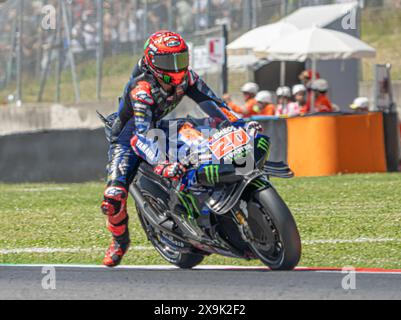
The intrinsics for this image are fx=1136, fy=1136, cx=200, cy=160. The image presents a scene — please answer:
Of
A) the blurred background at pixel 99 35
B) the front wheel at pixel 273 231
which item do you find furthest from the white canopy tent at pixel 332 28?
the front wheel at pixel 273 231

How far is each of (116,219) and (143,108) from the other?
3.29 feet

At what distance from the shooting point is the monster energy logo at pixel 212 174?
297 inches

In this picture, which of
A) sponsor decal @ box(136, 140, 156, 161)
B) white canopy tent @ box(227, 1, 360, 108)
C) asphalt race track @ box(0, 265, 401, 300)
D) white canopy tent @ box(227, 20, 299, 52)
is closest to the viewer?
asphalt race track @ box(0, 265, 401, 300)

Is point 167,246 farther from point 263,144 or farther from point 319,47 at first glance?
point 319,47

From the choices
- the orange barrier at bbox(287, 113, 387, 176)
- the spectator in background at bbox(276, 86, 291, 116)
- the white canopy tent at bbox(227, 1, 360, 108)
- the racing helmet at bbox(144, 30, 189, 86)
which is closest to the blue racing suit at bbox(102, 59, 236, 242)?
the racing helmet at bbox(144, 30, 189, 86)

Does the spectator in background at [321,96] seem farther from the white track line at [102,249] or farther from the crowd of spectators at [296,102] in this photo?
the white track line at [102,249]

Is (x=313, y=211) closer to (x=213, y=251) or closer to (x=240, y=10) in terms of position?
(x=213, y=251)

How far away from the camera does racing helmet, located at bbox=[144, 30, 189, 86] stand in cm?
820

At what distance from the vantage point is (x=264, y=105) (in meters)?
19.8

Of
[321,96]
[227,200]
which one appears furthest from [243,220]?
[321,96]

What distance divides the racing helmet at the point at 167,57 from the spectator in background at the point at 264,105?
11427 mm

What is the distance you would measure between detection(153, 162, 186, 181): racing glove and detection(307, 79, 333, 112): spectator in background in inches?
465

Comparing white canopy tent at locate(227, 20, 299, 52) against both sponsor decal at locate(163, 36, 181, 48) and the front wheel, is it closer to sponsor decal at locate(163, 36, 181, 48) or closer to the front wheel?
sponsor decal at locate(163, 36, 181, 48)
